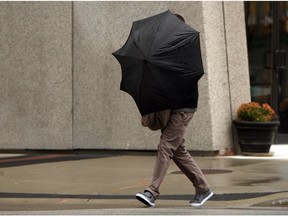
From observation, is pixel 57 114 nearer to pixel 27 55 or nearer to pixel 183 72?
pixel 27 55

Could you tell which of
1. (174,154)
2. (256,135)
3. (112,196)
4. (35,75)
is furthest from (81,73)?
(174,154)

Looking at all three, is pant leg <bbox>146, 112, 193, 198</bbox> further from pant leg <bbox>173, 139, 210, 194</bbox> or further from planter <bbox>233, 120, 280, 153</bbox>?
planter <bbox>233, 120, 280, 153</bbox>

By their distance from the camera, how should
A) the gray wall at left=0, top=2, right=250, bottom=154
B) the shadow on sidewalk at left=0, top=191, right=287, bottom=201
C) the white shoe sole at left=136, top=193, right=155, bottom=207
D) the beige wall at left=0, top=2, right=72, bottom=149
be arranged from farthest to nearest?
the beige wall at left=0, top=2, right=72, bottom=149
the gray wall at left=0, top=2, right=250, bottom=154
the shadow on sidewalk at left=0, top=191, right=287, bottom=201
the white shoe sole at left=136, top=193, right=155, bottom=207

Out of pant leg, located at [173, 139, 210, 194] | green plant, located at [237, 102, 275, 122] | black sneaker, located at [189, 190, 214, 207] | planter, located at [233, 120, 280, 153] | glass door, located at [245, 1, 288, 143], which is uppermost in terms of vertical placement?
glass door, located at [245, 1, 288, 143]

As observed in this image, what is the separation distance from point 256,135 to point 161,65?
6517 millimetres

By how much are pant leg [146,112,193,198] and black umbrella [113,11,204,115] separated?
182 mm

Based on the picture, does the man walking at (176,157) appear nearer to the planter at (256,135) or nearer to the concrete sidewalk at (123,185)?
the concrete sidewalk at (123,185)

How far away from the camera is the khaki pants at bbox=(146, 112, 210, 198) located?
8.31m

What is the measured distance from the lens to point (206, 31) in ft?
46.2

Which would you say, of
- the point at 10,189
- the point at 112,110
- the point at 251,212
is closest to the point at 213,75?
the point at 112,110

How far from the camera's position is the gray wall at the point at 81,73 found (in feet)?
47.7

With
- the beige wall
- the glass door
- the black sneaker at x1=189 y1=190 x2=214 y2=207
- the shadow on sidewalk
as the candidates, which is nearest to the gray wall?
the beige wall

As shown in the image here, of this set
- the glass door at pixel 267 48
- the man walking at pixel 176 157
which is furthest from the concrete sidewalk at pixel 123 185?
the glass door at pixel 267 48

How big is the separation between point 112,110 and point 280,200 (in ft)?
21.8
